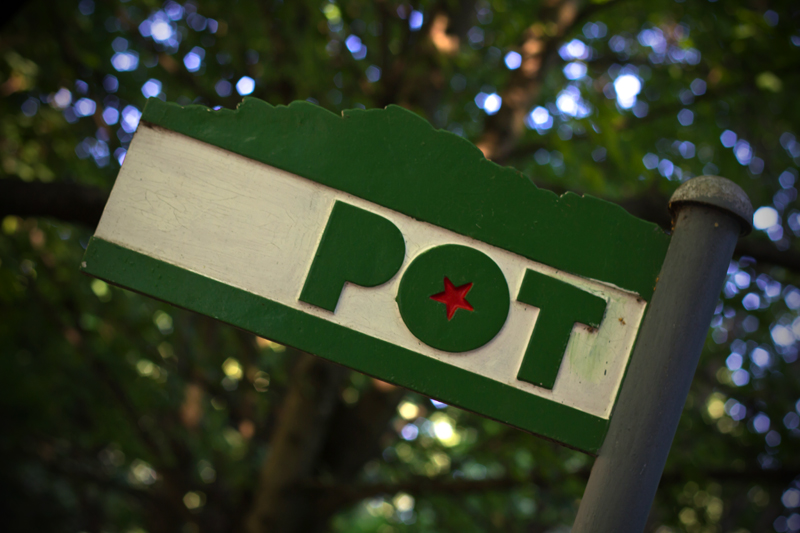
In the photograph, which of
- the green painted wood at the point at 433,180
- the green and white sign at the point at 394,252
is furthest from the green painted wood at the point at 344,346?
the green painted wood at the point at 433,180

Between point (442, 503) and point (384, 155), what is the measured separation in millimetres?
3575

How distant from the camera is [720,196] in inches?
37.6

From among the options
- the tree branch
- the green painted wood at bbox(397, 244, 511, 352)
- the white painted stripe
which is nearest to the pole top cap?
the white painted stripe

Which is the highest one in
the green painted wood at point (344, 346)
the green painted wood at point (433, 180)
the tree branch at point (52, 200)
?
the green painted wood at point (433, 180)

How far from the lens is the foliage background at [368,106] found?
116 inches

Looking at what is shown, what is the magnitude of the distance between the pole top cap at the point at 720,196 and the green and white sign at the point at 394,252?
8 cm

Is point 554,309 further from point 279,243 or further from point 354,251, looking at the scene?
point 279,243

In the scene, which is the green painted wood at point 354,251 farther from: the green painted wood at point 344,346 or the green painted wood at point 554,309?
the green painted wood at point 554,309

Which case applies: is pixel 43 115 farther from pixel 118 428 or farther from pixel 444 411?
pixel 444 411

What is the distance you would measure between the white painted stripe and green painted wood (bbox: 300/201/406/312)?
0.04 ft

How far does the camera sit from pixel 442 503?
408 centimetres

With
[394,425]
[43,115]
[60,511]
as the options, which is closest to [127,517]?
[60,511]

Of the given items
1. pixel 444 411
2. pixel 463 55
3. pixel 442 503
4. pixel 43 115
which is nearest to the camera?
pixel 463 55

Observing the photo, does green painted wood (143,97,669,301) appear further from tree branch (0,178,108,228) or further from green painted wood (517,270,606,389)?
tree branch (0,178,108,228)
